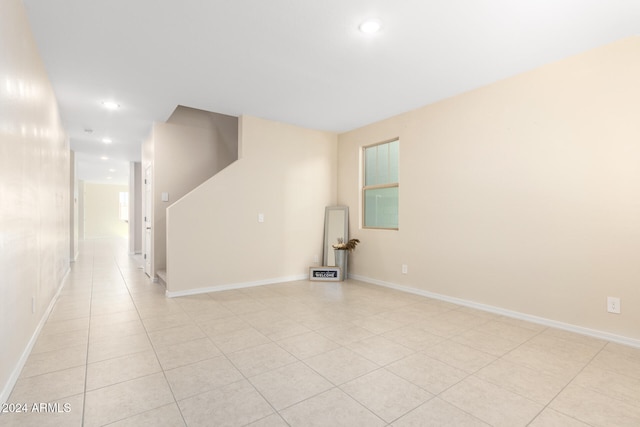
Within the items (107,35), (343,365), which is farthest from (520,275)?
(107,35)

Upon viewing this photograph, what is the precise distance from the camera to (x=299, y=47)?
272cm

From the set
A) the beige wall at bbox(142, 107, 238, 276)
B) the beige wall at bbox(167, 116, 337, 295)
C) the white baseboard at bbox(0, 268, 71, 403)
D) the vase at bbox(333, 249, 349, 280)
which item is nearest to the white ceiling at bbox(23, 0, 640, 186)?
the beige wall at bbox(142, 107, 238, 276)

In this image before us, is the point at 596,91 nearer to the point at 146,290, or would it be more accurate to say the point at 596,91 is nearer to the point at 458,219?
the point at 458,219

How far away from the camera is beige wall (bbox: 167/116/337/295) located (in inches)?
164

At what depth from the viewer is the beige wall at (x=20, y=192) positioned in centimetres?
175

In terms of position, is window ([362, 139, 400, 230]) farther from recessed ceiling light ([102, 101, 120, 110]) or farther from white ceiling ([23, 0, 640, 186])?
recessed ceiling light ([102, 101, 120, 110])

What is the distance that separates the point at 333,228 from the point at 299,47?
315cm

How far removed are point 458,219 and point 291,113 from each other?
2661mm

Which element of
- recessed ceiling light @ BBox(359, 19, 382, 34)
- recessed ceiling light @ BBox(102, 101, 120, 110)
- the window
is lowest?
the window

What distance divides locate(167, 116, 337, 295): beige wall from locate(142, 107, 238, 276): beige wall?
3.19 ft

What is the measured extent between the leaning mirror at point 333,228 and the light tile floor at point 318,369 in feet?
5.77

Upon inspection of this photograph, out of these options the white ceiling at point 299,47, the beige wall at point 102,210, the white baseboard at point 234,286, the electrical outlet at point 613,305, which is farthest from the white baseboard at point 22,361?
the beige wall at point 102,210

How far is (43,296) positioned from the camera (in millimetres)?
3021

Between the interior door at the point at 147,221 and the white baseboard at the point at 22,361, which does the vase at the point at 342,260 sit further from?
the white baseboard at the point at 22,361
